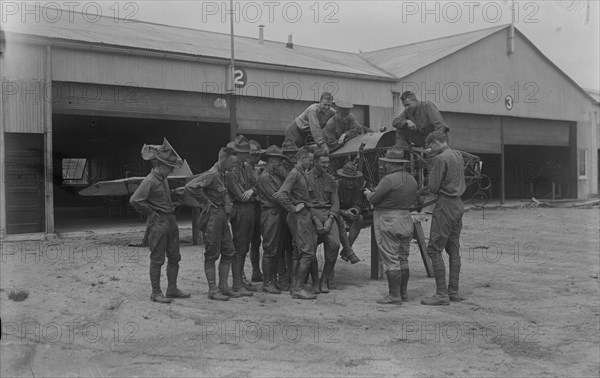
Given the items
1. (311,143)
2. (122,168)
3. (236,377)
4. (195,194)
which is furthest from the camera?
(122,168)

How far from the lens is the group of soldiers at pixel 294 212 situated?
8.73m

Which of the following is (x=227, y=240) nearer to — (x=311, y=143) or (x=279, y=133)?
(x=311, y=143)

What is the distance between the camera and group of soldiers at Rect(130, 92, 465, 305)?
344 inches

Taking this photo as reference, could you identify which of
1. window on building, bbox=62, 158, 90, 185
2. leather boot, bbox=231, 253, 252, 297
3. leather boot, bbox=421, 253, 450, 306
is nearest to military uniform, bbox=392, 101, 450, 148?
leather boot, bbox=421, 253, 450, 306

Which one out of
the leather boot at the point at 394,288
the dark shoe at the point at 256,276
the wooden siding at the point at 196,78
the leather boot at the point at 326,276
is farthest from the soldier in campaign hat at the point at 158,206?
the wooden siding at the point at 196,78

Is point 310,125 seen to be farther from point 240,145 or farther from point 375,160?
point 240,145

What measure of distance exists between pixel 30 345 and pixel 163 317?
1735 mm

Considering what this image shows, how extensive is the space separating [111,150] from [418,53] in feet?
51.8

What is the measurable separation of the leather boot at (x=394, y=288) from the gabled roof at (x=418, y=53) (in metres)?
16.1

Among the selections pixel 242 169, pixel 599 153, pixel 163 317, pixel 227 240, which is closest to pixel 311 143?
pixel 242 169

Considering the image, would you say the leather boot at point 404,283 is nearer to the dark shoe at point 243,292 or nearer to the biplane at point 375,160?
the biplane at point 375,160

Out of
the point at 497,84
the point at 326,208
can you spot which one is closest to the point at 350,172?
the point at 326,208

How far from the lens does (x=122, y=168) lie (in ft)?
97.8

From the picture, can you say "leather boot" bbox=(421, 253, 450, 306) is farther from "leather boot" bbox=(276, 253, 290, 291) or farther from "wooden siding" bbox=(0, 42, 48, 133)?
"wooden siding" bbox=(0, 42, 48, 133)
